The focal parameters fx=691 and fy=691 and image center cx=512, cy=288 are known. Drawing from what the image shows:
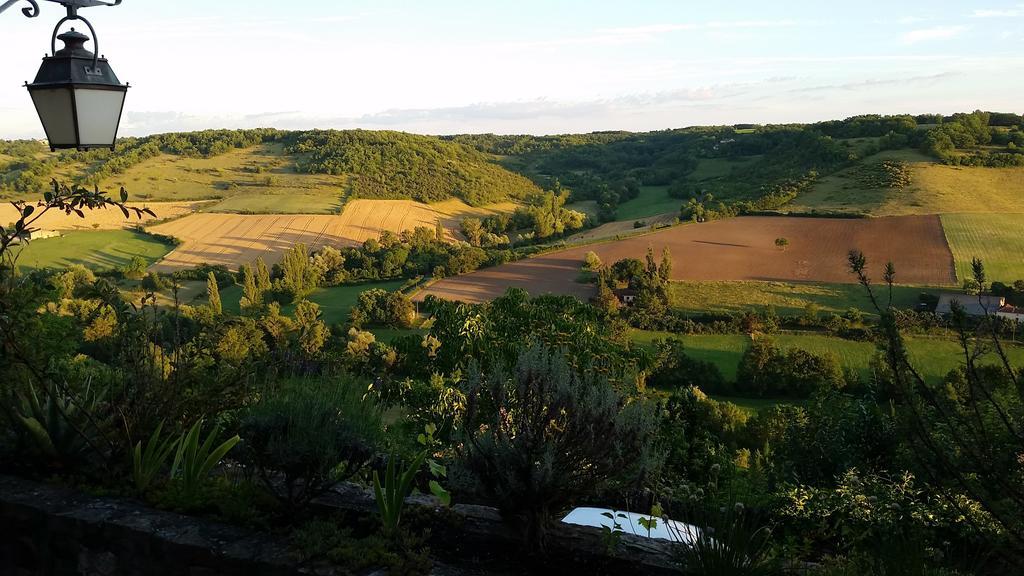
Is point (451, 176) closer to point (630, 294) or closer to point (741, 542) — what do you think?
point (630, 294)

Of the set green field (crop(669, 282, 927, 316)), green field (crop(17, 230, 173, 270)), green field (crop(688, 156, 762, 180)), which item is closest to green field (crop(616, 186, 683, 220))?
green field (crop(688, 156, 762, 180))

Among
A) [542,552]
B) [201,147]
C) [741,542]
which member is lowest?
[542,552]

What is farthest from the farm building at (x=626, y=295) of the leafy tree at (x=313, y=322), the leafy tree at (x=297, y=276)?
the leafy tree at (x=297, y=276)

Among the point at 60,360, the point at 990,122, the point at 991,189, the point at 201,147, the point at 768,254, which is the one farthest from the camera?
the point at 201,147

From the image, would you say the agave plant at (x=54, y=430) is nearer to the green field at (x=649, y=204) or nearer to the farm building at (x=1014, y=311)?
the farm building at (x=1014, y=311)

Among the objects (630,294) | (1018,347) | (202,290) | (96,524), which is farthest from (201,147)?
(96,524)

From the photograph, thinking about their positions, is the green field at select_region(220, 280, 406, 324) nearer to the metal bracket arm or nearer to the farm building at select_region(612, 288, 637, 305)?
the farm building at select_region(612, 288, 637, 305)
